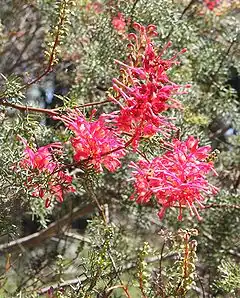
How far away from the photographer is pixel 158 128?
41.9 inches

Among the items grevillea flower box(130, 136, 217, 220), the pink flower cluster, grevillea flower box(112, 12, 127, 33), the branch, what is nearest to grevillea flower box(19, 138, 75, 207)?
the pink flower cluster

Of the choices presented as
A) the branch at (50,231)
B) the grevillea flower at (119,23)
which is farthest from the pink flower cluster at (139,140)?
the branch at (50,231)

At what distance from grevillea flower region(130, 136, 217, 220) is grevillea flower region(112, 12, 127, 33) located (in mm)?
835

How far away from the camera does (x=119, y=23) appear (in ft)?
6.58

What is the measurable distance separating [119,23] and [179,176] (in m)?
0.96

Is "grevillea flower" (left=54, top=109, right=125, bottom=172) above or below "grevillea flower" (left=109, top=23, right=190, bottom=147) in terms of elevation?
below

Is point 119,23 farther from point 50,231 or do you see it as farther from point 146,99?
point 146,99

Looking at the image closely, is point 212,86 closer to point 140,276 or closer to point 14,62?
point 14,62

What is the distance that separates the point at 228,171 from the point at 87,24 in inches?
28.0

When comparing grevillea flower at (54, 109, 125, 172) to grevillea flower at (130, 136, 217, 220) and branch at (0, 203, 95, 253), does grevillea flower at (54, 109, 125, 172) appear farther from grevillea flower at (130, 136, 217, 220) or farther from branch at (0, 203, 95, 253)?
branch at (0, 203, 95, 253)

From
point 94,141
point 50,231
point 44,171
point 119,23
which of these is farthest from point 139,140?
point 50,231

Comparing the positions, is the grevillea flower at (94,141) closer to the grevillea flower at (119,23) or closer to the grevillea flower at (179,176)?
the grevillea flower at (179,176)

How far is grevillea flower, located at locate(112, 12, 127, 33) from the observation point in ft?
6.51

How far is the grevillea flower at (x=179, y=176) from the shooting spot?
1.14m
